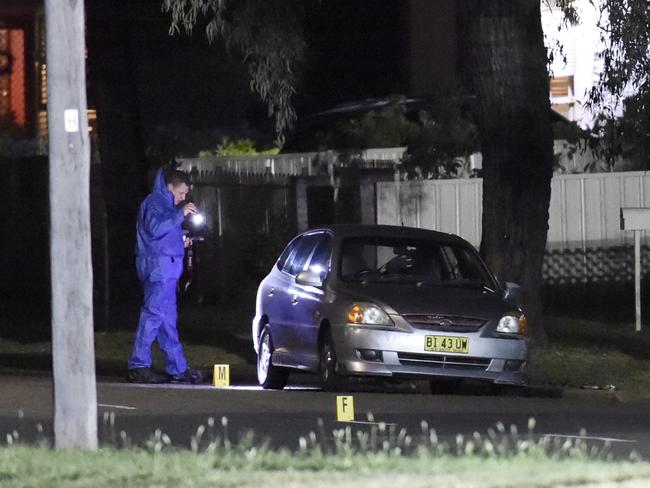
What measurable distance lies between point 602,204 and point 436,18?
19260 millimetres

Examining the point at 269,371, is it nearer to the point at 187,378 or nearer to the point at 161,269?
the point at 187,378

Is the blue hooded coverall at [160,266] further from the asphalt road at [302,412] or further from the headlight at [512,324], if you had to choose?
the headlight at [512,324]

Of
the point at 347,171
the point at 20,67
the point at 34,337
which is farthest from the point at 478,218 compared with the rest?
the point at 20,67

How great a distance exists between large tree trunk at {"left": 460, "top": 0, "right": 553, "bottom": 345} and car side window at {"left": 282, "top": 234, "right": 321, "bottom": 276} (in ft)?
8.55

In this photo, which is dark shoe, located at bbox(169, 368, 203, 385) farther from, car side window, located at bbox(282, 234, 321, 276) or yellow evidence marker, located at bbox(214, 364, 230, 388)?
car side window, located at bbox(282, 234, 321, 276)

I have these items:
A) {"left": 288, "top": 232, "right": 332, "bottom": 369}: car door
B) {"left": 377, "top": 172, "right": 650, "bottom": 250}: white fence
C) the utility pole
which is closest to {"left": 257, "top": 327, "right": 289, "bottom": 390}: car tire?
{"left": 288, "top": 232, "right": 332, "bottom": 369}: car door

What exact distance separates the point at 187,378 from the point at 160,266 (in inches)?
43.5

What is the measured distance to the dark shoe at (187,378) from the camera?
53.4ft

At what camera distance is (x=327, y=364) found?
15.2 meters

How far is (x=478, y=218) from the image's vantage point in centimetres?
2675

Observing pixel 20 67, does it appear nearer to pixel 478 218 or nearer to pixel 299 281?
pixel 478 218

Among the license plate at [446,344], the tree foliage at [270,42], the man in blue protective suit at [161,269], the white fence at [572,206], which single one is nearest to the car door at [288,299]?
the man in blue protective suit at [161,269]

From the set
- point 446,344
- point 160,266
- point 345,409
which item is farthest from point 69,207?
point 160,266

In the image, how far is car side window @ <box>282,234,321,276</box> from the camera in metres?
16.5
